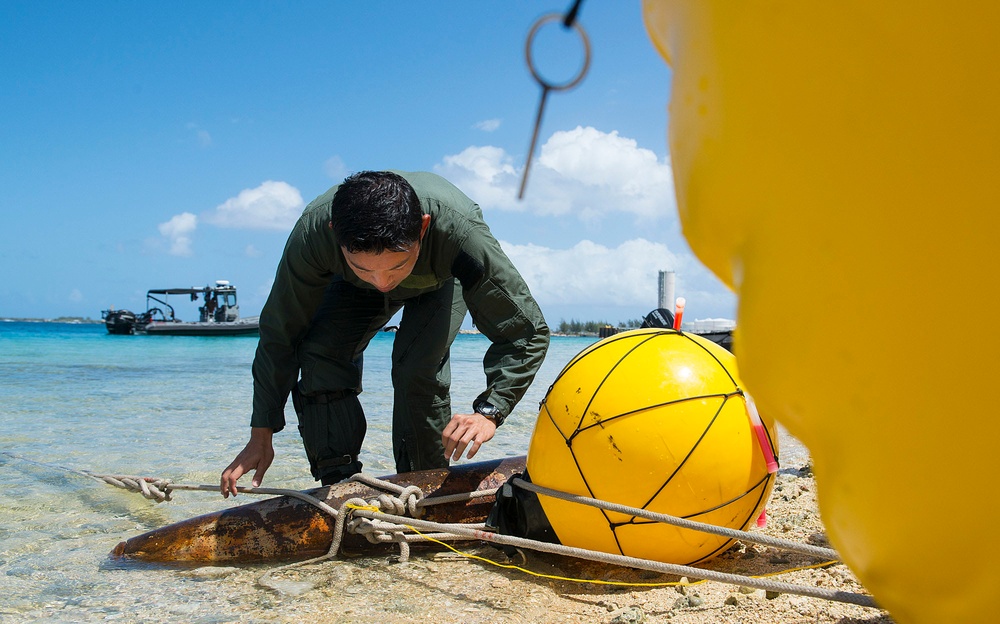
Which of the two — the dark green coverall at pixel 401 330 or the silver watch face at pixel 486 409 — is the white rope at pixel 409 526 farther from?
the dark green coverall at pixel 401 330

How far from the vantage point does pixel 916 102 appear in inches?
20.0

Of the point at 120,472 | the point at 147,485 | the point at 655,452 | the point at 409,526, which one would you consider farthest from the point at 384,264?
the point at 120,472

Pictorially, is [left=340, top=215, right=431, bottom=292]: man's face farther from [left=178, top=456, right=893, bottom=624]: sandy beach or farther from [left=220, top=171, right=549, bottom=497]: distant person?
[left=178, top=456, right=893, bottom=624]: sandy beach

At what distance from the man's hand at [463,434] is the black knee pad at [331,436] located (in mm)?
862

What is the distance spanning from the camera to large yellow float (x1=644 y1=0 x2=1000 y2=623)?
502mm

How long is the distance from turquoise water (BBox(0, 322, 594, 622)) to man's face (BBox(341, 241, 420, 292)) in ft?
4.17

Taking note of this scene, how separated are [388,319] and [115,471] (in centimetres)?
245

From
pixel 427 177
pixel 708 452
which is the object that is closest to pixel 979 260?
pixel 708 452

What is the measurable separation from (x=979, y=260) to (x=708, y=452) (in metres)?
1.85

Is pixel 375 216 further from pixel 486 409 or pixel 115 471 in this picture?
pixel 115 471

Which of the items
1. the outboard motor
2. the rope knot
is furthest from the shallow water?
the outboard motor

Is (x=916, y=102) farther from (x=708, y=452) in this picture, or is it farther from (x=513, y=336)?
(x=513, y=336)

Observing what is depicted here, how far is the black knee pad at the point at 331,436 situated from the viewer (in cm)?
345

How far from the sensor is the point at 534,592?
2.36m
